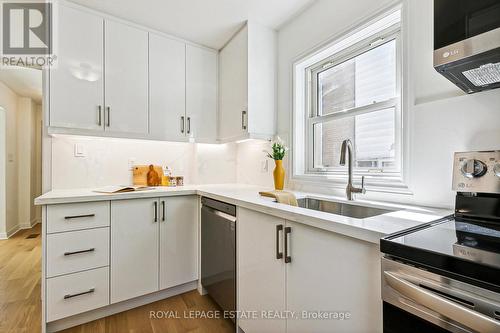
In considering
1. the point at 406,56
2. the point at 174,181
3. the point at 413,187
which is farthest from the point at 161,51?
the point at 413,187

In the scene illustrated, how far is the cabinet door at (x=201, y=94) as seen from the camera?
247 cm

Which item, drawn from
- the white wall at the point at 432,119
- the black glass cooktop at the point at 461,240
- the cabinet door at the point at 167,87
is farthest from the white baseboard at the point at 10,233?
the black glass cooktop at the point at 461,240

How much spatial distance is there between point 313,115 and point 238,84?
0.75 m

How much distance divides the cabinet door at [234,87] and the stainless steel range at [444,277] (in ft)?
5.29

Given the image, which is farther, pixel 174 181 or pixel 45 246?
pixel 174 181

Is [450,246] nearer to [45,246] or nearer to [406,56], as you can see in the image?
[406,56]

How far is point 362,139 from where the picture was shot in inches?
67.6

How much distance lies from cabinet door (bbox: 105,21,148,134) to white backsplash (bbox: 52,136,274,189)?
0.92ft

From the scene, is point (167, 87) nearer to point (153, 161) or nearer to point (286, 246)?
point (153, 161)

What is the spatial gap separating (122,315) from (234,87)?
6.93ft

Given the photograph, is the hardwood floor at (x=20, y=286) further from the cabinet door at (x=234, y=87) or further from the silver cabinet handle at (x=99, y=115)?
the cabinet door at (x=234, y=87)

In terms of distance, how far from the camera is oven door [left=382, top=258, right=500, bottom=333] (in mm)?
532

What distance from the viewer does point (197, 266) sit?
2156 millimetres

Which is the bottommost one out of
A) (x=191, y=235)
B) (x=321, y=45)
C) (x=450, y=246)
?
(x=191, y=235)
